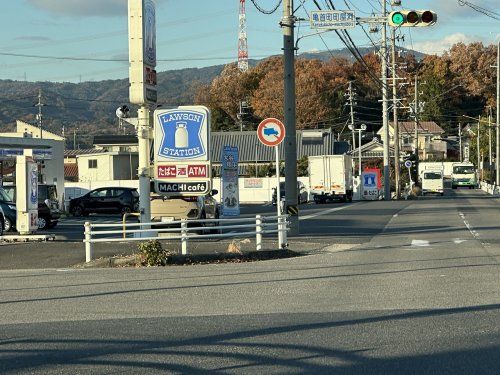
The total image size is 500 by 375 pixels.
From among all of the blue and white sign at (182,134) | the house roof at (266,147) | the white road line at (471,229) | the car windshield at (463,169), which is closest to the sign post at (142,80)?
the blue and white sign at (182,134)

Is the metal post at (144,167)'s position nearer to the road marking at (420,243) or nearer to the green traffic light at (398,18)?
the green traffic light at (398,18)

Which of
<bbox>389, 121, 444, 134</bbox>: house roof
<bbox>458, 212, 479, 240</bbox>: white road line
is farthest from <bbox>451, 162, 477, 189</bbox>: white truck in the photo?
<bbox>458, 212, 479, 240</bbox>: white road line

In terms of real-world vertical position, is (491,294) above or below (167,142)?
below

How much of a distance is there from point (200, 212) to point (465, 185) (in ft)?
238

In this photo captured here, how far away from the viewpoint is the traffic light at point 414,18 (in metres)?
20.2

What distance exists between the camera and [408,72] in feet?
379

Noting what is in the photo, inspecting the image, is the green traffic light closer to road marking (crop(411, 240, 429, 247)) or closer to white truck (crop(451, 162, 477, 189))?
road marking (crop(411, 240, 429, 247))

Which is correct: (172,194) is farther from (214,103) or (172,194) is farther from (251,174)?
(214,103)

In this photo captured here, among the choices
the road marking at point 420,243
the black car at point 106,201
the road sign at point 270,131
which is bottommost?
the road marking at point 420,243

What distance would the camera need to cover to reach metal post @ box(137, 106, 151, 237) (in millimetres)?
21312

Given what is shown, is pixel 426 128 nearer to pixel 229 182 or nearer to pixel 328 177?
pixel 328 177

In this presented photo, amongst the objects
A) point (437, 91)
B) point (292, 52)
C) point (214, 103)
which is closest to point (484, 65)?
point (437, 91)

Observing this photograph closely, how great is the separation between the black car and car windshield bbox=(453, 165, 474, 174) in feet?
179

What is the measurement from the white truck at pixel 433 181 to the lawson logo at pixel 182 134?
177 feet
